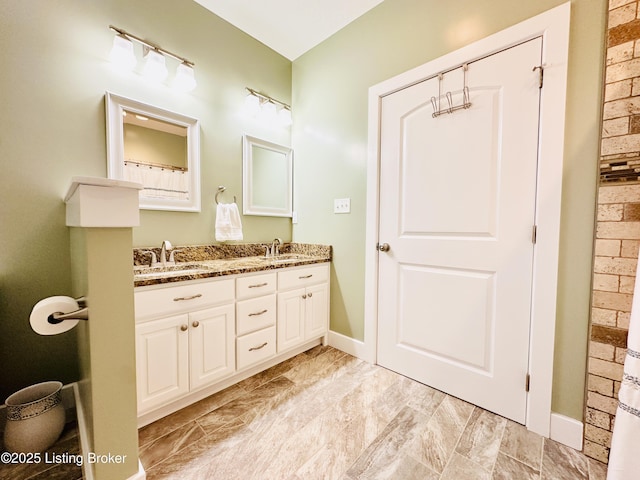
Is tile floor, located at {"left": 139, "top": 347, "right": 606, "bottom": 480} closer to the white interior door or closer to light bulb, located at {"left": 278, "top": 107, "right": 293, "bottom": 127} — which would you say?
the white interior door

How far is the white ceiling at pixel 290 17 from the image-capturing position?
1.86 meters

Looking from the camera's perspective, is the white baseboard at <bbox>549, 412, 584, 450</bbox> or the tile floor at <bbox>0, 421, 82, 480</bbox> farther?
the white baseboard at <bbox>549, 412, 584, 450</bbox>

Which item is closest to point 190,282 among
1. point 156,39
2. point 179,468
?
point 179,468

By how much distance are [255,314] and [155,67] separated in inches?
67.3

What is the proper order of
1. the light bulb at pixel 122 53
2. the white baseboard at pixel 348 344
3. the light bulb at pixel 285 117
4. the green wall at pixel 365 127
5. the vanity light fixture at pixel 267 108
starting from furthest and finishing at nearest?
the light bulb at pixel 285 117 < the vanity light fixture at pixel 267 108 < the white baseboard at pixel 348 344 < the light bulb at pixel 122 53 < the green wall at pixel 365 127

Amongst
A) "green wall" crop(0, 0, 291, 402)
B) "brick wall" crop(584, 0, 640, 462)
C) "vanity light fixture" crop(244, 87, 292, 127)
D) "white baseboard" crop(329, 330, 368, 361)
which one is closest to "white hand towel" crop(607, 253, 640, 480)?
"brick wall" crop(584, 0, 640, 462)

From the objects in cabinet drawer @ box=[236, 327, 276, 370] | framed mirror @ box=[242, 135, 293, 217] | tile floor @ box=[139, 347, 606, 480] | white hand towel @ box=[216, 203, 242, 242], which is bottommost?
tile floor @ box=[139, 347, 606, 480]

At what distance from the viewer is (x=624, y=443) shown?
0.76 meters

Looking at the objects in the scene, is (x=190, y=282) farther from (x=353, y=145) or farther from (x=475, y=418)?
(x=475, y=418)

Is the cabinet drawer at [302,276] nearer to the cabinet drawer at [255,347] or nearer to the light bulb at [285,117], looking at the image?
the cabinet drawer at [255,347]

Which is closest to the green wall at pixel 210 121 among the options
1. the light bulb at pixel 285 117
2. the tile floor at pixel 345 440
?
the light bulb at pixel 285 117

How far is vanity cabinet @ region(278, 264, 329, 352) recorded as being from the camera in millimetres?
1861

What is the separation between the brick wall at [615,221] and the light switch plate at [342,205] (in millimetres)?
1367

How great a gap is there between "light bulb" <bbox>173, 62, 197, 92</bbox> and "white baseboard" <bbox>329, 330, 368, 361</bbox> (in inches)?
85.4
